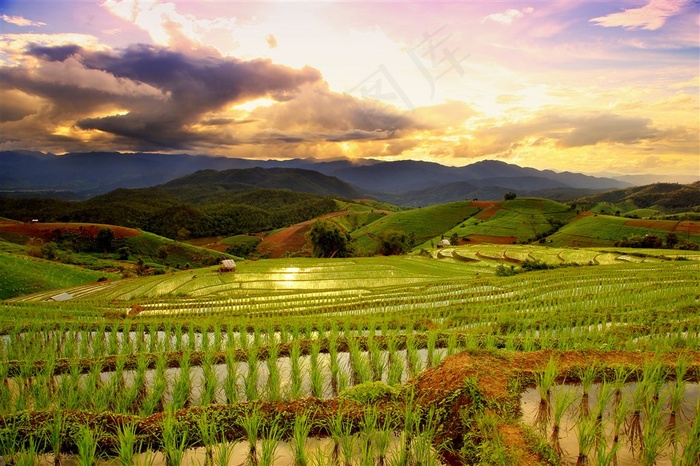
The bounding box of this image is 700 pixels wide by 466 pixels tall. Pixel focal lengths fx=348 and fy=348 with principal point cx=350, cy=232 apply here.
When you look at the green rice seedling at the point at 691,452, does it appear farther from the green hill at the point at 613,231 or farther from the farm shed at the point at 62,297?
the green hill at the point at 613,231

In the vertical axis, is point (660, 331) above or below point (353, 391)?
below

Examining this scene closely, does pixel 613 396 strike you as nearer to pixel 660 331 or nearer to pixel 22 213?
pixel 660 331

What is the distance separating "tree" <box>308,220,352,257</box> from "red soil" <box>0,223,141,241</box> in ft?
179

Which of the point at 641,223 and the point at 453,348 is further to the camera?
the point at 641,223

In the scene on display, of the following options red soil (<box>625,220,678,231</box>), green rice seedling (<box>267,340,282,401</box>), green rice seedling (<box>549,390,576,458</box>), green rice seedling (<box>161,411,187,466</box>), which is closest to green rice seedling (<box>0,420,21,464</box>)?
green rice seedling (<box>161,411,187,466</box>)

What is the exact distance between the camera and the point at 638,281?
20672mm

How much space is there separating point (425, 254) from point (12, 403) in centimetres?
4950

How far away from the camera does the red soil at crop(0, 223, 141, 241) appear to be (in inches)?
3063

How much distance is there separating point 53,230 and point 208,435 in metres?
99.6

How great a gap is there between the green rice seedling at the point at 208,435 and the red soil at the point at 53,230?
303ft

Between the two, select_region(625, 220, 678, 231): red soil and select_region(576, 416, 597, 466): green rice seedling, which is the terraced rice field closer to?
select_region(576, 416, 597, 466): green rice seedling

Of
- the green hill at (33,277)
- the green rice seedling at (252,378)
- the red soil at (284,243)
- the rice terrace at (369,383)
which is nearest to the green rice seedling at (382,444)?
the rice terrace at (369,383)

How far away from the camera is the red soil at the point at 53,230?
3063 inches

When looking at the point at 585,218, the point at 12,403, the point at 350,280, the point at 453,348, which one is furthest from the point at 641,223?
the point at 12,403
